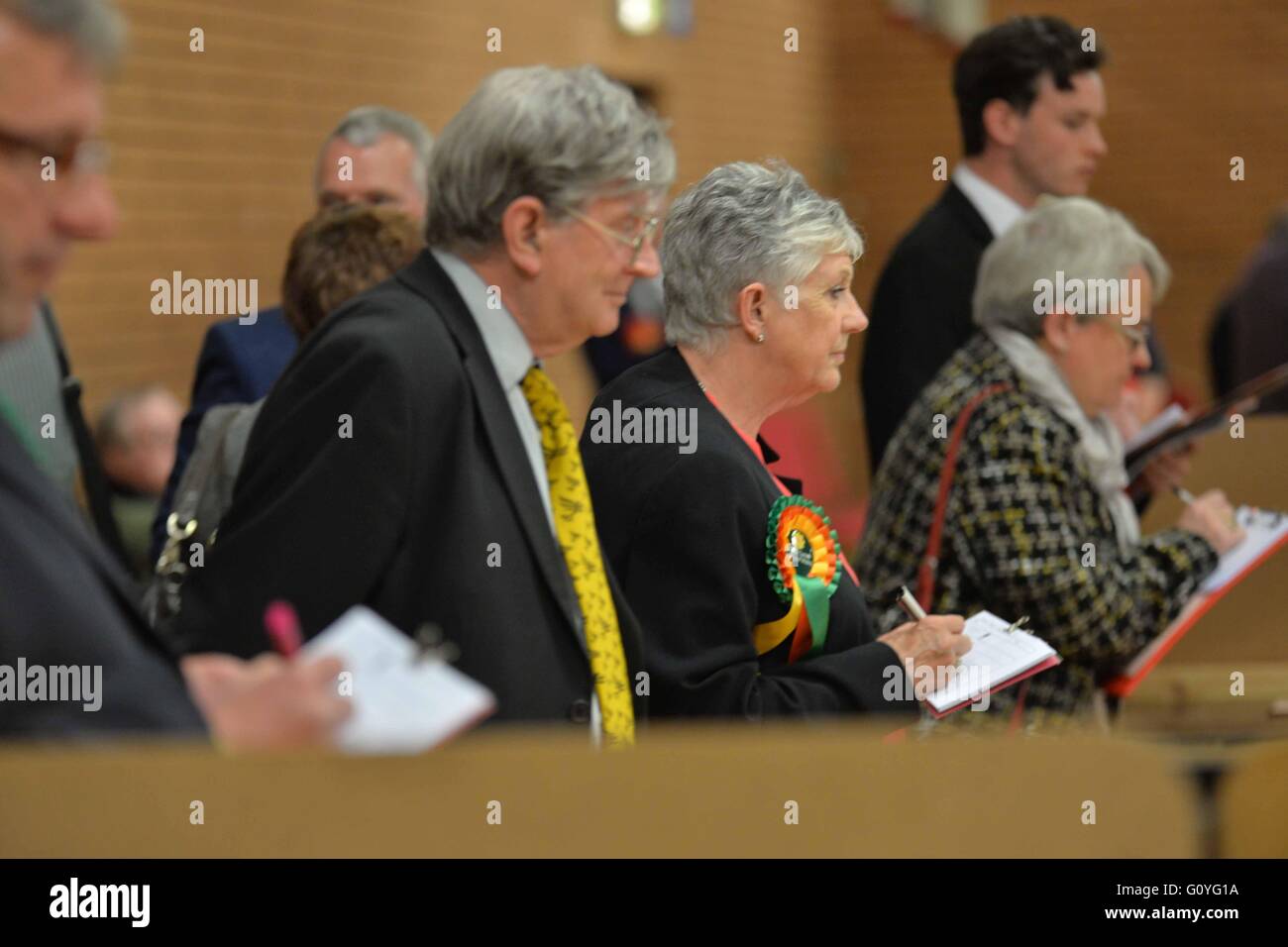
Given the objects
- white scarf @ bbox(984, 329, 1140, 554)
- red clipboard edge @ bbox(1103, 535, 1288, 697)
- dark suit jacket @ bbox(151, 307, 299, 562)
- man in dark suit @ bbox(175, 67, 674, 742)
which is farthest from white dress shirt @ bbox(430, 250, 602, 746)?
red clipboard edge @ bbox(1103, 535, 1288, 697)

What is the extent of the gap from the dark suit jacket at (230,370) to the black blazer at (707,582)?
989 millimetres

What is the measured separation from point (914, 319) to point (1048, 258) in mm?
592

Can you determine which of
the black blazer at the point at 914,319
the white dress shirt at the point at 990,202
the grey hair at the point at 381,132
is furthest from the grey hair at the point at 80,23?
the white dress shirt at the point at 990,202

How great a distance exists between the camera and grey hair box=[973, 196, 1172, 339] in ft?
10.9

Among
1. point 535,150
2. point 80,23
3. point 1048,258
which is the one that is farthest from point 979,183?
point 80,23

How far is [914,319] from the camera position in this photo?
3906mm

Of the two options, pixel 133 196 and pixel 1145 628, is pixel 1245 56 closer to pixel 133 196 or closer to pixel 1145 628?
pixel 133 196

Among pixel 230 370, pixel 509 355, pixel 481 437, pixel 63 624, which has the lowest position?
pixel 63 624

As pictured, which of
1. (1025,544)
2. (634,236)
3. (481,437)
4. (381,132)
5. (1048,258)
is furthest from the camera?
(381,132)

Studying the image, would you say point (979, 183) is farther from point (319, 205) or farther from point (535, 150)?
point (535, 150)

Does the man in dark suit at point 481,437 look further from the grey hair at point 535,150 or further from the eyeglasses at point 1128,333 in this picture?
the eyeglasses at point 1128,333

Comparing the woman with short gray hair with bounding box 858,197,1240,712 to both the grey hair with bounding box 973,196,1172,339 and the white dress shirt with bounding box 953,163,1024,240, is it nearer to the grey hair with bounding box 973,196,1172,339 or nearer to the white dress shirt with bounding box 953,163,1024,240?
the grey hair with bounding box 973,196,1172,339

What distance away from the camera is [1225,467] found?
3.83 m

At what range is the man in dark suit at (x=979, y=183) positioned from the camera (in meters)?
3.90
